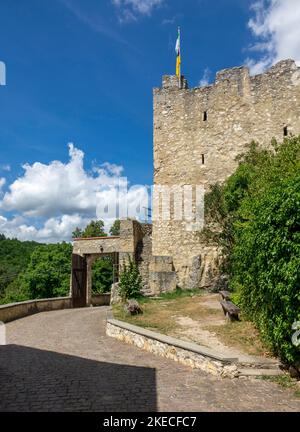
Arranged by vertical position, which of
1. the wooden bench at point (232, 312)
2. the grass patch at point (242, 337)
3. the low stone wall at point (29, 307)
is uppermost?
the wooden bench at point (232, 312)

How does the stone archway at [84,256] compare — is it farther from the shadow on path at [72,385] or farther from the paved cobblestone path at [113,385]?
the shadow on path at [72,385]

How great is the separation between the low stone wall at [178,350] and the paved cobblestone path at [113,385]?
0.17 m

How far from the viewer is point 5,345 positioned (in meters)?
8.88

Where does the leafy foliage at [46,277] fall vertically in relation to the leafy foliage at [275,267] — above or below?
below

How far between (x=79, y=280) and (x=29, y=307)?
523cm

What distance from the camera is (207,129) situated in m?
19.5

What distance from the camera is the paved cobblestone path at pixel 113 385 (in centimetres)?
484

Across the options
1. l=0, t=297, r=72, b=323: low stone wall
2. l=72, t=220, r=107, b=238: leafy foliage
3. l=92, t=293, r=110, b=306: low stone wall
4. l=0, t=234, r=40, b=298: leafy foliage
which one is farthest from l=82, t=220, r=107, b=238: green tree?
l=0, t=297, r=72, b=323: low stone wall

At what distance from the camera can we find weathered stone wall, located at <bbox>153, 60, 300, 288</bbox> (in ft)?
Answer: 58.0

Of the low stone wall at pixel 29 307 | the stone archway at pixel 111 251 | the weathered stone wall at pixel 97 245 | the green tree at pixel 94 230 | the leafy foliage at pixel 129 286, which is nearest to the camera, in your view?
the low stone wall at pixel 29 307

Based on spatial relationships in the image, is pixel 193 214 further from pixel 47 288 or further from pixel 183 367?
pixel 47 288

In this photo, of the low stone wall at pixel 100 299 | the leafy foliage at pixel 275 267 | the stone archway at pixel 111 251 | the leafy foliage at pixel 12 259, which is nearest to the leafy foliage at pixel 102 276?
the low stone wall at pixel 100 299

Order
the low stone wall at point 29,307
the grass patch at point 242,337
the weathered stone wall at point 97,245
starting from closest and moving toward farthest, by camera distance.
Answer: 1. the grass patch at point 242,337
2. the low stone wall at point 29,307
3. the weathered stone wall at point 97,245

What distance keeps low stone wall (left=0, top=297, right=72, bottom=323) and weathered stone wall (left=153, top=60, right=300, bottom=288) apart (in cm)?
568
